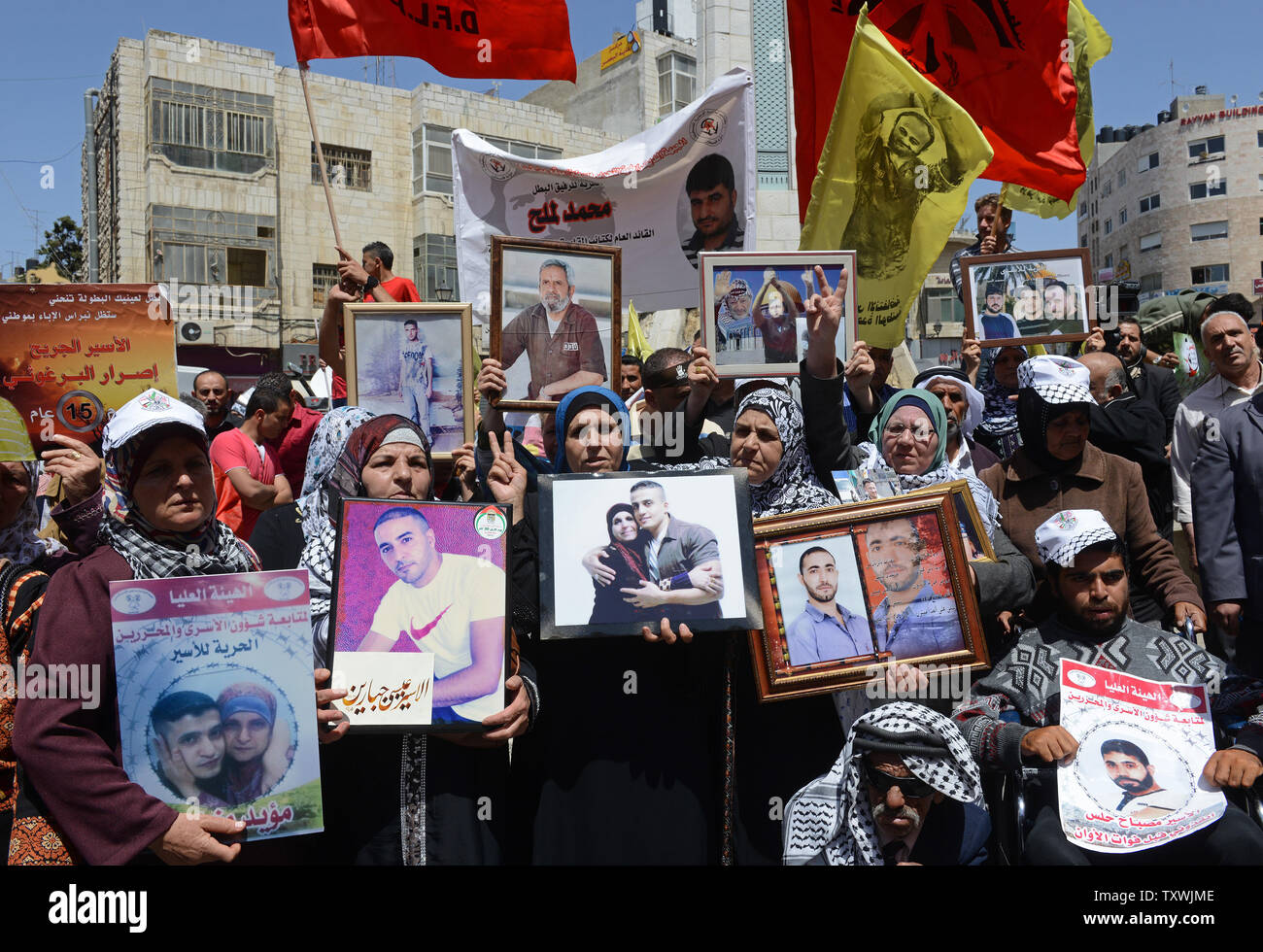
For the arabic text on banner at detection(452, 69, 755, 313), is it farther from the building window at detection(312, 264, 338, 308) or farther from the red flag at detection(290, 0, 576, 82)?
the building window at detection(312, 264, 338, 308)

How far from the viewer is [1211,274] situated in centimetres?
7125

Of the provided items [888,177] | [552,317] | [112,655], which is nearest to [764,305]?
[552,317]

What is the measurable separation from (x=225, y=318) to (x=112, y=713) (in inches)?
1057

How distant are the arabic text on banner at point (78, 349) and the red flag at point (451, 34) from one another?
71.1 inches

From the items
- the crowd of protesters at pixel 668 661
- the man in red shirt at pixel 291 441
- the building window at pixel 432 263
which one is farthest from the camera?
the building window at pixel 432 263

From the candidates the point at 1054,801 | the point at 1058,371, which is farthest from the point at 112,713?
the point at 1058,371

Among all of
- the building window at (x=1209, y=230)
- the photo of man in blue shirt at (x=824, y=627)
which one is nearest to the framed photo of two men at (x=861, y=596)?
the photo of man in blue shirt at (x=824, y=627)

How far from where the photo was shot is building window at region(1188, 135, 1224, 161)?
7225 cm

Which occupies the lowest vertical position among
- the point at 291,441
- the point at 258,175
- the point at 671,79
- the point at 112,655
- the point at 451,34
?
the point at 112,655

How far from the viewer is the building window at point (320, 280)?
2901 centimetres

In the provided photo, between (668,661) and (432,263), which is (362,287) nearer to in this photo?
(668,661)

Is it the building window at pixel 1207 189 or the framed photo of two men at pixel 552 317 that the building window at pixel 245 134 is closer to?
the framed photo of two men at pixel 552 317

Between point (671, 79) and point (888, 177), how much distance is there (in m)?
31.6

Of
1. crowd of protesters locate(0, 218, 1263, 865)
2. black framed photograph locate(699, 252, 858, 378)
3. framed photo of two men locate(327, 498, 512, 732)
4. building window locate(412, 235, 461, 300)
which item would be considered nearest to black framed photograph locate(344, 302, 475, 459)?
crowd of protesters locate(0, 218, 1263, 865)
